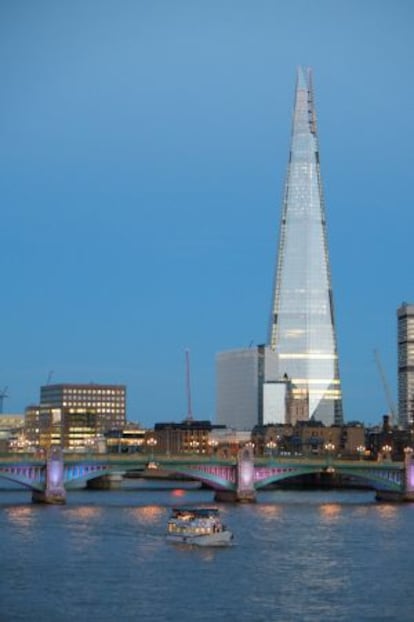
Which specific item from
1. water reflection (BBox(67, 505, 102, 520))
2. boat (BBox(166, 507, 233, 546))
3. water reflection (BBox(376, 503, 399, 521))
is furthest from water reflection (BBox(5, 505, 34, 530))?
water reflection (BBox(376, 503, 399, 521))

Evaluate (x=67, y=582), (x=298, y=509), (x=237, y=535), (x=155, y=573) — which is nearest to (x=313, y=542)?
(x=237, y=535)

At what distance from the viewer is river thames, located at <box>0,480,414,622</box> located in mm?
76000

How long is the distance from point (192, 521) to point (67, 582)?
1146 inches

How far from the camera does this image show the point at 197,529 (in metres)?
111

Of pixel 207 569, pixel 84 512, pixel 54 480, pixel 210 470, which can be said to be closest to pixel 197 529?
pixel 207 569

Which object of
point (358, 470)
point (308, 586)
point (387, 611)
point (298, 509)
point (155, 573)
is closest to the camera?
point (387, 611)

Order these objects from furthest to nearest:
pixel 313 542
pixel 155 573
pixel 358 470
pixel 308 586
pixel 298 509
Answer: pixel 358 470 → pixel 298 509 → pixel 313 542 → pixel 155 573 → pixel 308 586

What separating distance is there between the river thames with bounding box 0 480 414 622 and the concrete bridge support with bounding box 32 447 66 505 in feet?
32.9

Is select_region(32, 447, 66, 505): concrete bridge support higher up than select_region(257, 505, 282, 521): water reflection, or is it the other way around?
select_region(32, 447, 66, 505): concrete bridge support

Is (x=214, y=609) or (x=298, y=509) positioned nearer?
(x=214, y=609)

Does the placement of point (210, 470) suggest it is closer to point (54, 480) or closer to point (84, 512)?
point (54, 480)

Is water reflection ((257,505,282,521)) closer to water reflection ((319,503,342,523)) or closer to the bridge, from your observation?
water reflection ((319,503,342,523))

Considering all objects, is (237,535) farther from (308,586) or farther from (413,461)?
(413,461)

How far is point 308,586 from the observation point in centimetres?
8519
